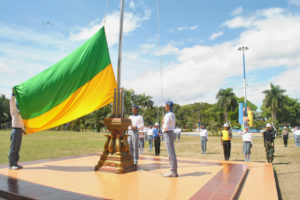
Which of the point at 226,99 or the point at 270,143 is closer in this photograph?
the point at 270,143

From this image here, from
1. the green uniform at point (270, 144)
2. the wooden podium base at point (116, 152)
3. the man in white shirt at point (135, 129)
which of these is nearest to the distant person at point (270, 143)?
the green uniform at point (270, 144)

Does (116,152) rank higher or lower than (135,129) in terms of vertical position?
lower

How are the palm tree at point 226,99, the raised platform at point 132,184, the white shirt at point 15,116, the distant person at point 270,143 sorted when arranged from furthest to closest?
the palm tree at point 226,99
the distant person at point 270,143
the white shirt at point 15,116
the raised platform at point 132,184

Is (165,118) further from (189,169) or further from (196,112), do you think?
(196,112)

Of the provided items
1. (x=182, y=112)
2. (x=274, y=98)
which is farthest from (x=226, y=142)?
(x=182, y=112)

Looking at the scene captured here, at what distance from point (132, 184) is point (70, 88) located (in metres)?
2.93

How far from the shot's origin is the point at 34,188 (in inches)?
176

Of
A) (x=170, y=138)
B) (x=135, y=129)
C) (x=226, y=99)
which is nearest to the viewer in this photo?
(x=170, y=138)

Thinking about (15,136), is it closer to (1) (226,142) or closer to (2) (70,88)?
(2) (70,88)

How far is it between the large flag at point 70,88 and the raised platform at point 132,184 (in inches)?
50.6

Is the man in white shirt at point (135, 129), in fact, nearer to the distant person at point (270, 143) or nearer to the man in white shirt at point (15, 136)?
the man in white shirt at point (15, 136)

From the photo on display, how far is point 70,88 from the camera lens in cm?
609

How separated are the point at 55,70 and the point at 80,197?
335 centimetres

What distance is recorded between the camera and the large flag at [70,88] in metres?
5.74
